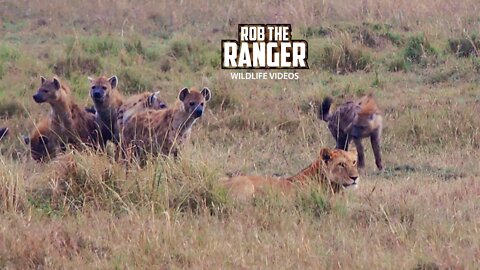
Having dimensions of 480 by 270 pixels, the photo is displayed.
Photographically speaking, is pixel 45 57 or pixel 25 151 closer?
pixel 25 151

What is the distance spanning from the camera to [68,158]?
7.52 metres

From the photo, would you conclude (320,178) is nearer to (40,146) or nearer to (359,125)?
(359,125)

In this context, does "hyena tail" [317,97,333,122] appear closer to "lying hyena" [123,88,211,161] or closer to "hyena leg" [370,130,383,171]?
"hyena leg" [370,130,383,171]

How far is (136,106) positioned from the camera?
31.1 ft

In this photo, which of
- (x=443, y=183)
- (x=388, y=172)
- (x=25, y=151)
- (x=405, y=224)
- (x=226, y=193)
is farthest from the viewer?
(x=25, y=151)

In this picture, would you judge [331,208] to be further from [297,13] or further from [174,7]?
[174,7]

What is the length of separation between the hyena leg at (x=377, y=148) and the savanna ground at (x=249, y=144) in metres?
0.23

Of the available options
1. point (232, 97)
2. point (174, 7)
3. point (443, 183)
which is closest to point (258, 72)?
point (232, 97)

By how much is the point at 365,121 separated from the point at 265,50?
12.9 feet

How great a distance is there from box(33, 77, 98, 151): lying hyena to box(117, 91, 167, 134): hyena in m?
0.24

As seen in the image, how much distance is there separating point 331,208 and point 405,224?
1.85ft

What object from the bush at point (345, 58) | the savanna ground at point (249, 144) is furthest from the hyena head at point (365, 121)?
the bush at point (345, 58)

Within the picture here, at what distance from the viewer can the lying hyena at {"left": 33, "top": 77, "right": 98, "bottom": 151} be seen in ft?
29.9

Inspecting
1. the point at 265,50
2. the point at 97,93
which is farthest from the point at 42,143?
the point at 265,50
